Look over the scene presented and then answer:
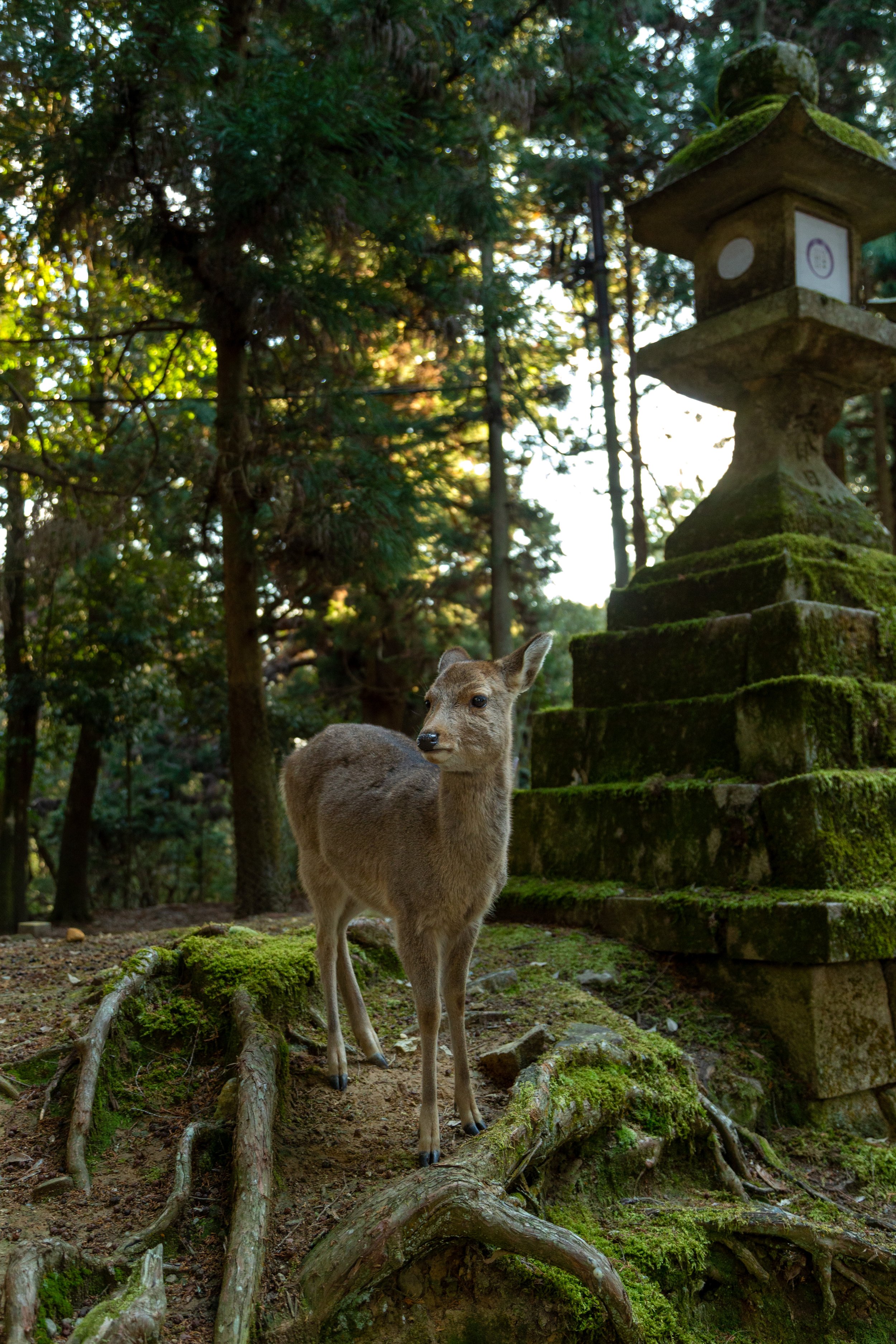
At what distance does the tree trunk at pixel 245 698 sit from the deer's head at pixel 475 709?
6428 millimetres

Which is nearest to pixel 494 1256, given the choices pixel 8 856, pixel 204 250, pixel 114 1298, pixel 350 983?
pixel 114 1298

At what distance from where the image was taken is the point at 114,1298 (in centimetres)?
292

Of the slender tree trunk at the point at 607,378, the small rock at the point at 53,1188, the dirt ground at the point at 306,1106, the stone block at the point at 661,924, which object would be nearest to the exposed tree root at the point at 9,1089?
the dirt ground at the point at 306,1106

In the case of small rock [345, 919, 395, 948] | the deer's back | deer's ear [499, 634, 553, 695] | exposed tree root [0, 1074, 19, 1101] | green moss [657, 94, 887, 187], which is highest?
green moss [657, 94, 887, 187]

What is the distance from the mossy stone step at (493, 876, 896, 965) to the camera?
531cm

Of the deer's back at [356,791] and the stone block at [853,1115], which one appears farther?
the stone block at [853,1115]

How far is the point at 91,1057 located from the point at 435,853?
64.2 inches

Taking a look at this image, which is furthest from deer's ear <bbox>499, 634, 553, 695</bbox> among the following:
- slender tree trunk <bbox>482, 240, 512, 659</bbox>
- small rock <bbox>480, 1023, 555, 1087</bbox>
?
slender tree trunk <bbox>482, 240, 512, 659</bbox>

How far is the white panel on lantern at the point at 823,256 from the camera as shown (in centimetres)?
759

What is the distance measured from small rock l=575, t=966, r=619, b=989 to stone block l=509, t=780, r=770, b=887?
31.7 inches

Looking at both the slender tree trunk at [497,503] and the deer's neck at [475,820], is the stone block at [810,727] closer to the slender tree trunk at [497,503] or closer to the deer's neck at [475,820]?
the deer's neck at [475,820]

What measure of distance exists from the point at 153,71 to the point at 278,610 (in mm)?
8876

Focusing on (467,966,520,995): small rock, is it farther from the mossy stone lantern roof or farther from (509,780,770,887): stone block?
the mossy stone lantern roof

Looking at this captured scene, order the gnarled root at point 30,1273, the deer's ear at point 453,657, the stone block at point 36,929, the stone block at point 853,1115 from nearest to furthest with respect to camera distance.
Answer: the gnarled root at point 30,1273
the deer's ear at point 453,657
the stone block at point 853,1115
the stone block at point 36,929
